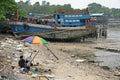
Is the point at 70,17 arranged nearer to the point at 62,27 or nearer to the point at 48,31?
the point at 62,27

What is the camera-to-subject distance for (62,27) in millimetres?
37000

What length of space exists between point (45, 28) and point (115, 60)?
14826mm

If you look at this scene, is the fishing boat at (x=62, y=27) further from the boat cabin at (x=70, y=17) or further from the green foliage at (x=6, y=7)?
the green foliage at (x=6, y=7)

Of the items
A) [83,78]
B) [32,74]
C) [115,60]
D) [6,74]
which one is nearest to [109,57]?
[115,60]

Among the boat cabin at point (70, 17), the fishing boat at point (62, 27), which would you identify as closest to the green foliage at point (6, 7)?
the fishing boat at point (62, 27)

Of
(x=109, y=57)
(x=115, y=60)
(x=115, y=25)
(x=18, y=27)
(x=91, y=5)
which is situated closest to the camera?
Result: (x=115, y=60)

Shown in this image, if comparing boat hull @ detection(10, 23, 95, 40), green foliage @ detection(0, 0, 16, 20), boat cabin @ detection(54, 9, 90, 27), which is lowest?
boat hull @ detection(10, 23, 95, 40)

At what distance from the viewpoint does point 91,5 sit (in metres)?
141

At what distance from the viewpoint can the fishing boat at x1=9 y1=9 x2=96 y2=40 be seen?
36.0m

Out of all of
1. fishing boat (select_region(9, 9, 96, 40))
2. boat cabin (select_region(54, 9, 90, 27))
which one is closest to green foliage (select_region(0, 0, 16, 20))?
fishing boat (select_region(9, 9, 96, 40))

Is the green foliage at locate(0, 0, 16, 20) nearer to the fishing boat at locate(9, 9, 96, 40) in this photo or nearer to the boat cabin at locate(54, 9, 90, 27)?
the fishing boat at locate(9, 9, 96, 40)

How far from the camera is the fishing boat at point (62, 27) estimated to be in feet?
118

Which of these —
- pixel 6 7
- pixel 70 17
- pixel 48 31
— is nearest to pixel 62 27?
pixel 48 31

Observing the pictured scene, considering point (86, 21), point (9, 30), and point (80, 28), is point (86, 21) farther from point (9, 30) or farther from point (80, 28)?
point (9, 30)
